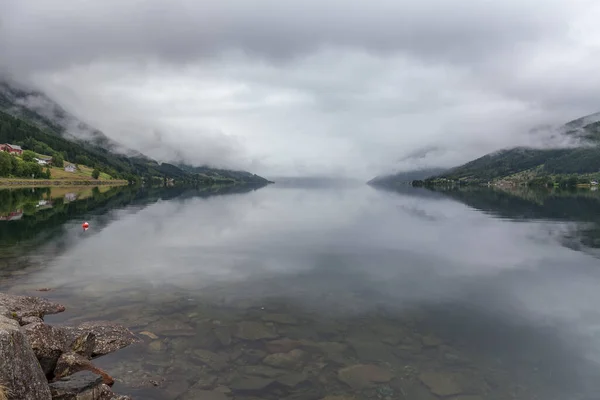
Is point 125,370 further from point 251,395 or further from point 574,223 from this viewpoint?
point 574,223

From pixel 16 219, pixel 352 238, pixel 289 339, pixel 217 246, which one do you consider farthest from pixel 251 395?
pixel 16 219

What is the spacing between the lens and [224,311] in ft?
89.3

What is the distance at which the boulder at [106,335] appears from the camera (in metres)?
20.7

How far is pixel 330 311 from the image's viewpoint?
27906 mm

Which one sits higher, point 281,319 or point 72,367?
point 72,367

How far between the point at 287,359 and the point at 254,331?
4.04 metres

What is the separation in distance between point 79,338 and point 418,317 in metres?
21.2

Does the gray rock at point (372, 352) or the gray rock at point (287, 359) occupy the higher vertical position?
the gray rock at point (287, 359)

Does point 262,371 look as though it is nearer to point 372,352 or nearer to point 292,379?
point 292,379

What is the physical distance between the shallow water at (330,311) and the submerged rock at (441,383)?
80 millimetres

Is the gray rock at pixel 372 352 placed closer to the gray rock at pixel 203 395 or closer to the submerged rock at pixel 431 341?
the submerged rock at pixel 431 341

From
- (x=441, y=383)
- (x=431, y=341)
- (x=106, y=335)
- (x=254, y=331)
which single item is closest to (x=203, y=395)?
(x=254, y=331)

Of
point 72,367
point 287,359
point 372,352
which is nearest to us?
point 72,367

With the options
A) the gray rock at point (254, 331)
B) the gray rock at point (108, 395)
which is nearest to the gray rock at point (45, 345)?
the gray rock at point (108, 395)
